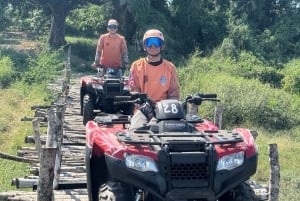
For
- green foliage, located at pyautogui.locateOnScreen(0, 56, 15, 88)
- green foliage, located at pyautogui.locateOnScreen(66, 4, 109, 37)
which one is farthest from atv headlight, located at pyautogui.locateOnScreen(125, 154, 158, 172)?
green foliage, located at pyautogui.locateOnScreen(66, 4, 109, 37)

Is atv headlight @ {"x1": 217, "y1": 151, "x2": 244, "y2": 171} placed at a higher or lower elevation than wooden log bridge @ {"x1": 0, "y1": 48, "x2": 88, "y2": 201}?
higher

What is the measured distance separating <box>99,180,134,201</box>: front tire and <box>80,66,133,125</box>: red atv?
5486 mm

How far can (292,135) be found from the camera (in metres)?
17.3

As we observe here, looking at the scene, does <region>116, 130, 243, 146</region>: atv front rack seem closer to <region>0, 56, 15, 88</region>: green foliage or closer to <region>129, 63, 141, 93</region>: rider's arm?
<region>129, 63, 141, 93</region>: rider's arm

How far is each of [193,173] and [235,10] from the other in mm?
30613

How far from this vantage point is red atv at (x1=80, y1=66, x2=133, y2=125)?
425 inches

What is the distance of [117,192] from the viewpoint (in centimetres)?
502

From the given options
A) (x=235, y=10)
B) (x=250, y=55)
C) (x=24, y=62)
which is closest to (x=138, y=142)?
(x=24, y=62)

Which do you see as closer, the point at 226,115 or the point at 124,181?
the point at 124,181

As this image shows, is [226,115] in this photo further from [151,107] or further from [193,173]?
[193,173]

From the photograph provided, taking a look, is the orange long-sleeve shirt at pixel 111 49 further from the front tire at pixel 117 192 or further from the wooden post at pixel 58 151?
the front tire at pixel 117 192

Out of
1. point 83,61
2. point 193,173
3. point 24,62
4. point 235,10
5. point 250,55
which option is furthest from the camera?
point 235,10

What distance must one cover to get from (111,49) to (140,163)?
283 inches

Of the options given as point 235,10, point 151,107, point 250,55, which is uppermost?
point 235,10
